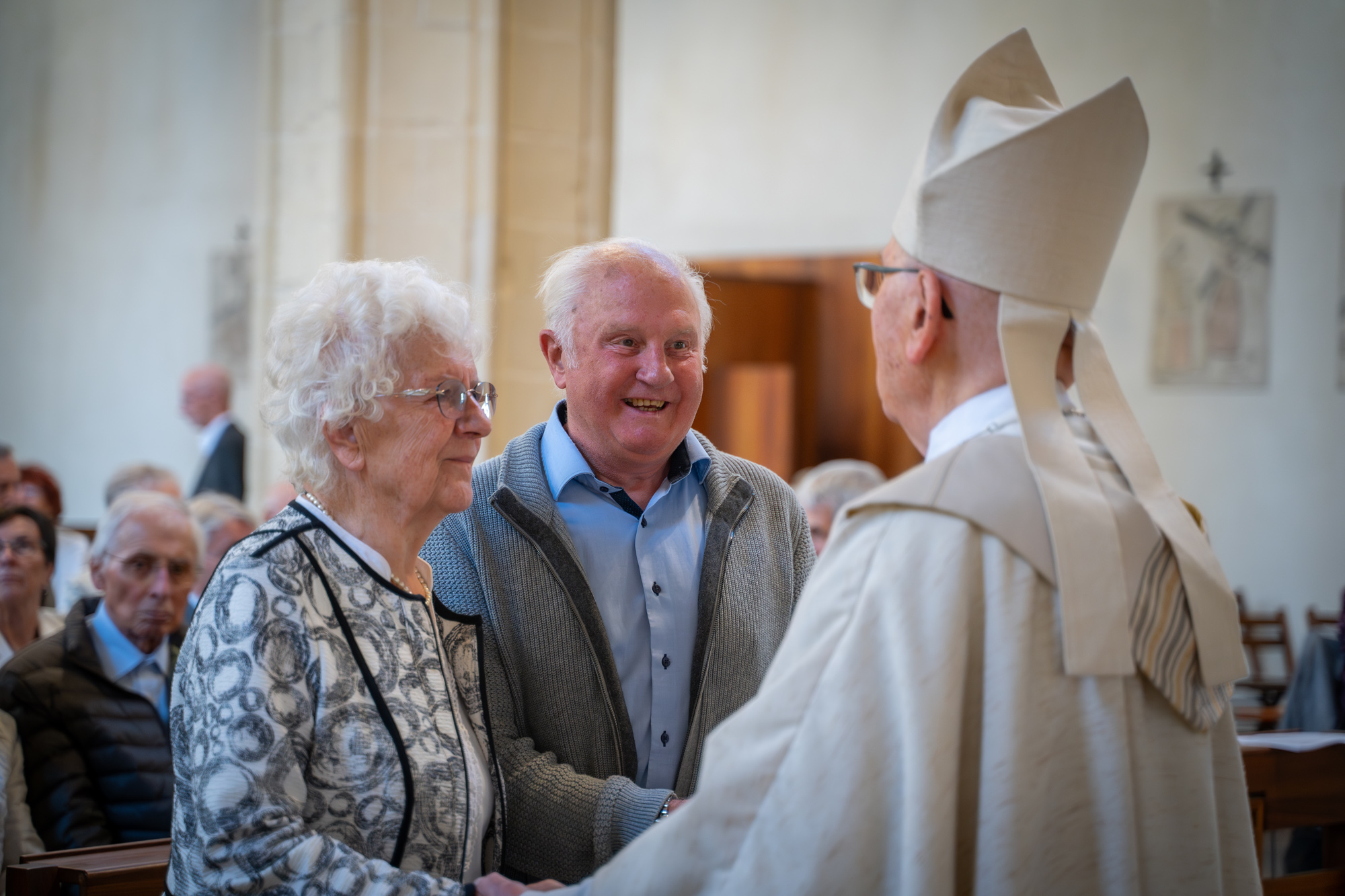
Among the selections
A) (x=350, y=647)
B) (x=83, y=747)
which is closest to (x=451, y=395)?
(x=350, y=647)

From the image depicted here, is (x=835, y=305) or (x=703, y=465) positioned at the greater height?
(x=835, y=305)

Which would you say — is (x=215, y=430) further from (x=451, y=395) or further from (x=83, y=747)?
(x=451, y=395)

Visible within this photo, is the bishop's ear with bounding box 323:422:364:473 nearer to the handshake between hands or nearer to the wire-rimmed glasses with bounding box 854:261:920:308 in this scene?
the handshake between hands

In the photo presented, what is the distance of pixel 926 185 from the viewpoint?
4.73 ft

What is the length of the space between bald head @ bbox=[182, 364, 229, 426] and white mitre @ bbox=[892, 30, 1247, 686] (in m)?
6.77

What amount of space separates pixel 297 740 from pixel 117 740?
163 centimetres

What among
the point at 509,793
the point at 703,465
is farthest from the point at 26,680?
the point at 703,465

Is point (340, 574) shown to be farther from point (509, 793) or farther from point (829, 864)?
point (829, 864)

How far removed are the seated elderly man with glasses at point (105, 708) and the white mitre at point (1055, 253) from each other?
2.33 m

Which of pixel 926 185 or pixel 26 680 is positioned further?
pixel 26 680

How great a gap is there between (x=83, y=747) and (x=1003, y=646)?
2400mm

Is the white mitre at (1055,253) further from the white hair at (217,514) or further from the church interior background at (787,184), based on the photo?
the church interior background at (787,184)

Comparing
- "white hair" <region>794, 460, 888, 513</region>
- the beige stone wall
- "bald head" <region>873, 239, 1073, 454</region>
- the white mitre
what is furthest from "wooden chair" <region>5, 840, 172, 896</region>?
the beige stone wall

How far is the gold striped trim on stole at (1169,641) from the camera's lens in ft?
4.24
